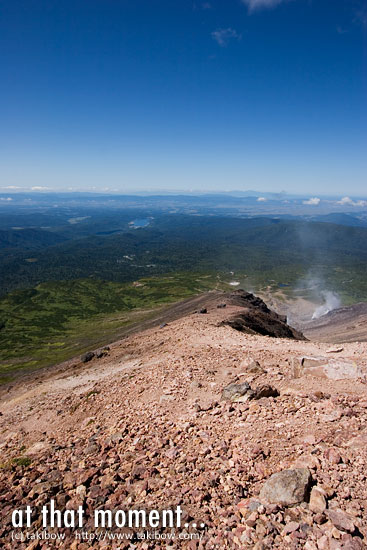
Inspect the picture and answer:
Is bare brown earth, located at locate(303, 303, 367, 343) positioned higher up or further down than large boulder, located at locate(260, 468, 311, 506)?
further down

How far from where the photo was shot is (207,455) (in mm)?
9719

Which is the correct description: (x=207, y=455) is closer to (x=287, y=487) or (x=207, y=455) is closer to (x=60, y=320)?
(x=287, y=487)

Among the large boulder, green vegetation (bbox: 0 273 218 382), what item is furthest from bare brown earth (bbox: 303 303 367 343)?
the large boulder

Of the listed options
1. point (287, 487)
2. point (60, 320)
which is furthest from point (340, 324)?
point (60, 320)

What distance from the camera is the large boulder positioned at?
290 inches

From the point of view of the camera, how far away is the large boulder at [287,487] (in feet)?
24.1

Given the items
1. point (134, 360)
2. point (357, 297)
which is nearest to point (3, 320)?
point (134, 360)

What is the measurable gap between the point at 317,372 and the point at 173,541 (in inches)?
375

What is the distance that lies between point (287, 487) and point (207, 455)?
2.87 metres

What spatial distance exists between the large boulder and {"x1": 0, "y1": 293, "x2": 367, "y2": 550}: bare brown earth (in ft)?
0.48

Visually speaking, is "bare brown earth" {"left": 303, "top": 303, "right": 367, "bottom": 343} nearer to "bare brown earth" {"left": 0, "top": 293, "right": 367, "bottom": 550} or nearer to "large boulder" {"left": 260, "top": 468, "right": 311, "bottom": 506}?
"bare brown earth" {"left": 0, "top": 293, "right": 367, "bottom": 550}

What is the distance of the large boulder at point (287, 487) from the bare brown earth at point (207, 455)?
0.15 meters

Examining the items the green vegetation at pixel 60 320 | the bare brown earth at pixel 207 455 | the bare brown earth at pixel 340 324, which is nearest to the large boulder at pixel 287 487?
the bare brown earth at pixel 207 455

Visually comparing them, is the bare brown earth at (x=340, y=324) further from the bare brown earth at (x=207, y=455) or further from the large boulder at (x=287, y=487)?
the large boulder at (x=287, y=487)
